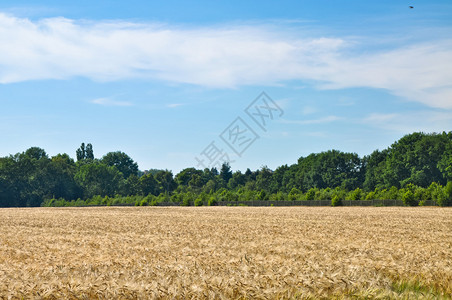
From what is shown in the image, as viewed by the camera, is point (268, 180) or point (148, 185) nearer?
point (148, 185)

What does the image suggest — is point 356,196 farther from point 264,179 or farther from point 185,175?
point 185,175

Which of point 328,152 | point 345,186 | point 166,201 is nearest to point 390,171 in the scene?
point 345,186

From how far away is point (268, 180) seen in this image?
6491 inches

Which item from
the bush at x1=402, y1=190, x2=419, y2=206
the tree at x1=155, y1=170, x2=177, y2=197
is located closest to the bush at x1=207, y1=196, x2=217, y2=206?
the bush at x1=402, y1=190, x2=419, y2=206

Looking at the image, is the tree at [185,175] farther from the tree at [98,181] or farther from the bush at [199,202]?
the bush at [199,202]

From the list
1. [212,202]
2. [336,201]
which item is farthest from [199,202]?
[336,201]

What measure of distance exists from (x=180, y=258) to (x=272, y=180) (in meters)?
153

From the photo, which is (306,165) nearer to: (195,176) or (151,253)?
(195,176)

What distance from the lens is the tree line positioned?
103 metres

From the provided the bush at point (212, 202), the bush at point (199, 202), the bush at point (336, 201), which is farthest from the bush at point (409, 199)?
the bush at point (199, 202)

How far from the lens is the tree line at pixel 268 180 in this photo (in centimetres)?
10288

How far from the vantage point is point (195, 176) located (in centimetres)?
18025

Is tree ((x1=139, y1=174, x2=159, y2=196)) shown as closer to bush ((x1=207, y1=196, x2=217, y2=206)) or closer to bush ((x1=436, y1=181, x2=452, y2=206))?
bush ((x1=207, y1=196, x2=217, y2=206))

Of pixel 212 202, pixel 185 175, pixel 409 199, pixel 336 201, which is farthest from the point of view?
pixel 185 175
